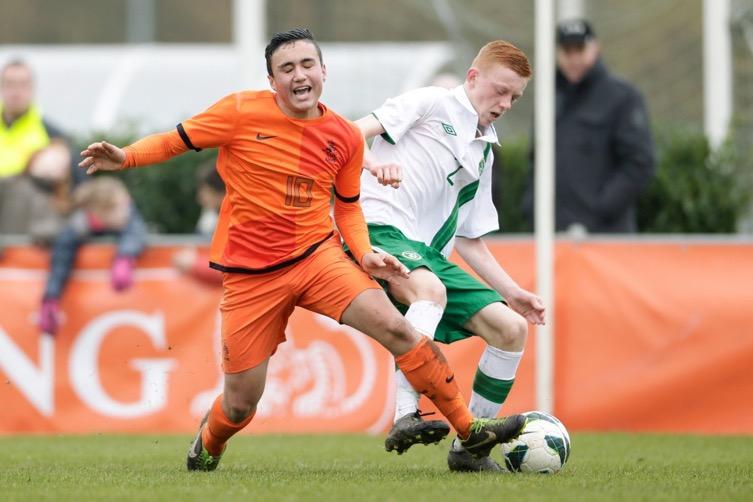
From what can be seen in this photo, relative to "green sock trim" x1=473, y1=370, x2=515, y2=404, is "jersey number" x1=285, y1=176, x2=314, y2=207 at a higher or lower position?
higher

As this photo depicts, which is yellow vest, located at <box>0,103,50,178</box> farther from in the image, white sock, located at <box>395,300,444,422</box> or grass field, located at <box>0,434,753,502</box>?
white sock, located at <box>395,300,444,422</box>

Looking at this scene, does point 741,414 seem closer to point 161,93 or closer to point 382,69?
point 382,69

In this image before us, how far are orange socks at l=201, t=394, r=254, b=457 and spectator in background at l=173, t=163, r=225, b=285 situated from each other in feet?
9.89

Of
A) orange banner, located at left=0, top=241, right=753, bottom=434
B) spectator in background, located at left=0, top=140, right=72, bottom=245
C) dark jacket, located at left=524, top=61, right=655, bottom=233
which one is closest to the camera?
orange banner, located at left=0, top=241, right=753, bottom=434

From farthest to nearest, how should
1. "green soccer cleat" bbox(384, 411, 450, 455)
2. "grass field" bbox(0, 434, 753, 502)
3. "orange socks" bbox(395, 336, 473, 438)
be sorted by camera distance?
"orange socks" bbox(395, 336, 473, 438), "green soccer cleat" bbox(384, 411, 450, 455), "grass field" bbox(0, 434, 753, 502)

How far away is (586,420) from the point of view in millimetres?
10477

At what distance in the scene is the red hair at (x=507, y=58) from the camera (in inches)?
294

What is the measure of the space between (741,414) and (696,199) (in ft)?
8.98

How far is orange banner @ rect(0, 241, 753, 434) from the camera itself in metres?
10.3

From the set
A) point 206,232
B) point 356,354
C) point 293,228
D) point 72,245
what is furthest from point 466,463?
point 72,245

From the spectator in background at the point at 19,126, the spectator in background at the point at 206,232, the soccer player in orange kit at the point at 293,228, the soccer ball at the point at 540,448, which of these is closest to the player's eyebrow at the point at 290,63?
the soccer player in orange kit at the point at 293,228

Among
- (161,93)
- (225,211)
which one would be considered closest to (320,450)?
(225,211)

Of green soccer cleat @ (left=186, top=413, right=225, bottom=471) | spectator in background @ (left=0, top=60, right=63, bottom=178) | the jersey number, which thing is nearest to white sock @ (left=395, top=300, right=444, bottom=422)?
the jersey number

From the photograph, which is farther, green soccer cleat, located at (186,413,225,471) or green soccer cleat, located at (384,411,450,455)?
green soccer cleat, located at (186,413,225,471)
